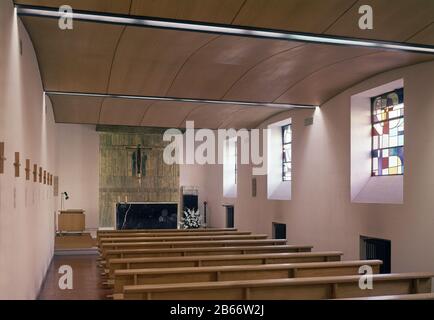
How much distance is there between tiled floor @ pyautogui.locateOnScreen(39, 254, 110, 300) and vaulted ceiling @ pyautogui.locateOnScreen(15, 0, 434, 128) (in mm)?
3291

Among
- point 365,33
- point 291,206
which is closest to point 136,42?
point 365,33

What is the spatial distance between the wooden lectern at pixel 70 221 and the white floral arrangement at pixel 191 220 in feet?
11.7

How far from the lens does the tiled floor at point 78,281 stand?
24.6ft

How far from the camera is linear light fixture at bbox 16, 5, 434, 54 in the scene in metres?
4.80

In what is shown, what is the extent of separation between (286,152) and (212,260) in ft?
19.7

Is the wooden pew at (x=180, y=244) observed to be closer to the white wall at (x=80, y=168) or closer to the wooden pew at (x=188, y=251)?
the wooden pew at (x=188, y=251)

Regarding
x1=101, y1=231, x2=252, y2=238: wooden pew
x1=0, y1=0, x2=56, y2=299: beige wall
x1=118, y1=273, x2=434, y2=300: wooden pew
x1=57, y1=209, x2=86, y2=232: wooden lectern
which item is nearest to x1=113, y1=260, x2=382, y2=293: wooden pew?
x1=118, y1=273, x2=434, y2=300: wooden pew

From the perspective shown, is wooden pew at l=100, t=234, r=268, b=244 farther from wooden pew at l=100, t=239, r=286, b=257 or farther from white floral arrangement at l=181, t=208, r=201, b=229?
white floral arrangement at l=181, t=208, r=201, b=229

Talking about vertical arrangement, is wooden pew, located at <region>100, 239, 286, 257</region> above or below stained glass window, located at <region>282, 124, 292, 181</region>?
below

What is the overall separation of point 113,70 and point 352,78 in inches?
148

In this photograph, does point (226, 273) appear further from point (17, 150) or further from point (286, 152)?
point (286, 152)

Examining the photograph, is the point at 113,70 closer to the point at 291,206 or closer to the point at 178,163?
the point at 291,206

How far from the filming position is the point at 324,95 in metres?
8.89

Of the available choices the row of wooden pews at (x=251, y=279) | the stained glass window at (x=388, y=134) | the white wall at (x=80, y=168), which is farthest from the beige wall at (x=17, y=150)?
the white wall at (x=80, y=168)
